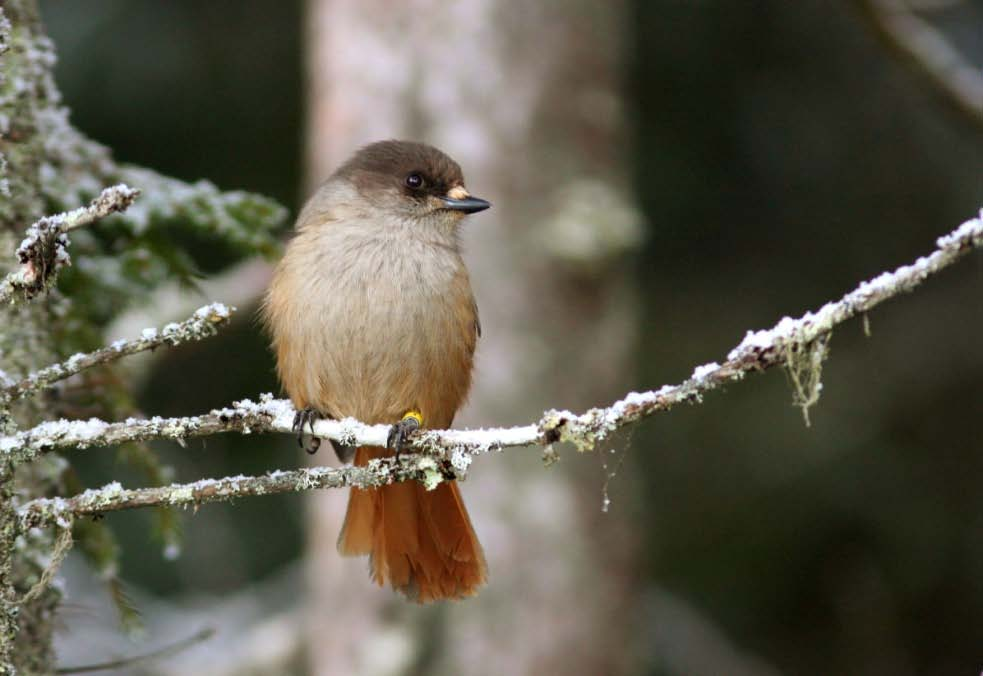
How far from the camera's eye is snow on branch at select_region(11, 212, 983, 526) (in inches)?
72.5

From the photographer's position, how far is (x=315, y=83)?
20.6 feet

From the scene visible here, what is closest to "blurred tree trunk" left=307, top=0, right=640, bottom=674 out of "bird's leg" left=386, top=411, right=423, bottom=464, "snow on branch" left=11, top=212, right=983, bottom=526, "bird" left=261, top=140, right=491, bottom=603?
"bird" left=261, top=140, right=491, bottom=603

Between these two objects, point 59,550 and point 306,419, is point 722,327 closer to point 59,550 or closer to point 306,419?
point 306,419

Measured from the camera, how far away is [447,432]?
2.44 metres

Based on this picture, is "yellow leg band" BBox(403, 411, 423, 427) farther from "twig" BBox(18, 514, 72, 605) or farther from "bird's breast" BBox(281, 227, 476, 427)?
"twig" BBox(18, 514, 72, 605)

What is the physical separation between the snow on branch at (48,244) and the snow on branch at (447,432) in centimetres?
30

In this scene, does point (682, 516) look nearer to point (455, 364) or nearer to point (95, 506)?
point (455, 364)

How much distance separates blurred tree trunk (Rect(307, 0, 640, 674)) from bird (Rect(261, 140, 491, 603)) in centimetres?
184

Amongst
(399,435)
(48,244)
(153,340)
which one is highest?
(48,244)

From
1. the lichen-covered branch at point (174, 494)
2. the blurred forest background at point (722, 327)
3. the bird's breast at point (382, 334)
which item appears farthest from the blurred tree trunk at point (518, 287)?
the lichen-covered branch at point (174, 494)

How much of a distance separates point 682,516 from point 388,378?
4872 mm

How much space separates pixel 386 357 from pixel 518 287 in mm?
2338

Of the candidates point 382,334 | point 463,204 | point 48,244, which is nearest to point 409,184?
point 463,204

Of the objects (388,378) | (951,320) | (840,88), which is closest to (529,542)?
(388,378)
